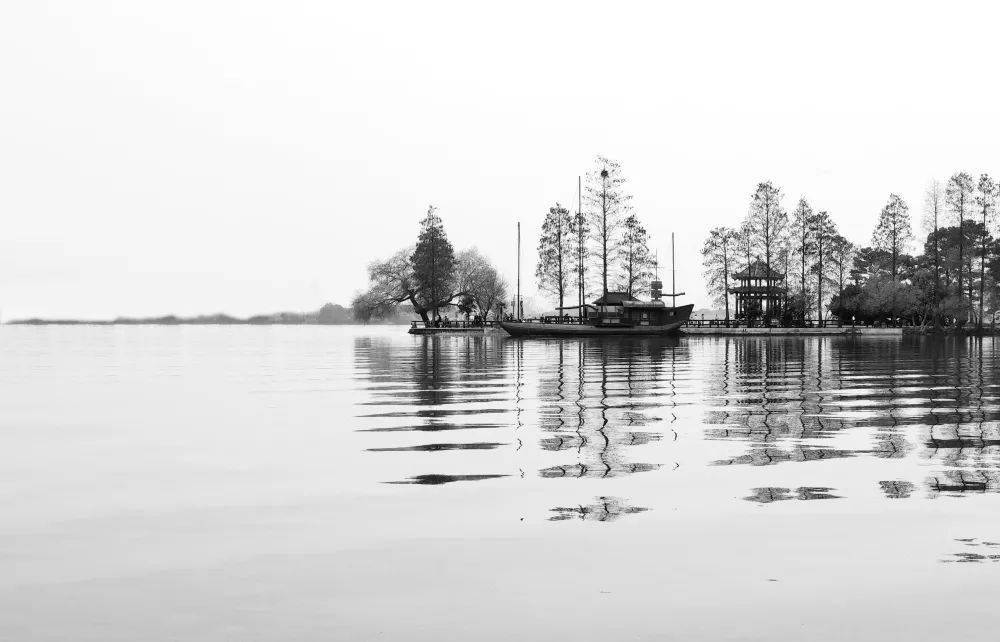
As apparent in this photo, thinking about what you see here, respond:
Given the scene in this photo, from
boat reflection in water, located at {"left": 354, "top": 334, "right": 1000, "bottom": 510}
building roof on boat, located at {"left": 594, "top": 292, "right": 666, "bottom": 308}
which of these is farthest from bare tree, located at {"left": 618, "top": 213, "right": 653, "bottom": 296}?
boat reflection in water, located at {"left": 354, "top": 334, "right": 1000, "bottom": 510}

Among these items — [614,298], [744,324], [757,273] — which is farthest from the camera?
→ [757,273]

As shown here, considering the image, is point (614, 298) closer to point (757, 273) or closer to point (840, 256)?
point (757, 273)

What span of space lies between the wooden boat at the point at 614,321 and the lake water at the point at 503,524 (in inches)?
2632

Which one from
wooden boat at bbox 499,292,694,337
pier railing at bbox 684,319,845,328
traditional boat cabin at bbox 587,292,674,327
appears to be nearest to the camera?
wooden boat at bbox 499,292,694,337

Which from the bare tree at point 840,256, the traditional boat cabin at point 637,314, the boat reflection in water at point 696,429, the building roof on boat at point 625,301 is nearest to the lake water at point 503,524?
the boat reflection in water at point 696,429

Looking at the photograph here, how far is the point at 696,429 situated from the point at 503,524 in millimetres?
7547

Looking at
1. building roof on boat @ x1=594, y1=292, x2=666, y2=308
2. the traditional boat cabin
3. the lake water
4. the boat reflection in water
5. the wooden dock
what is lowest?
the lake water

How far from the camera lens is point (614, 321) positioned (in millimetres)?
90625

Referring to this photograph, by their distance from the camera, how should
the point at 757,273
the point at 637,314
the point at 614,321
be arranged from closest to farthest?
the point at 614,321 < the point at 637,314 < the point at 757,273

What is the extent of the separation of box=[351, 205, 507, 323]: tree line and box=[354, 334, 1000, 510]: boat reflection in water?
88.7m

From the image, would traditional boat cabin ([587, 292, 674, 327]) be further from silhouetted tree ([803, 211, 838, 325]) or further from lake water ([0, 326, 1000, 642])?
lake water ([0, 326, 1000, 642])

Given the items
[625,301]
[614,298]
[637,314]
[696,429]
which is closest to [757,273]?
[614,298]

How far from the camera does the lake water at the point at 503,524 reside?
5.70m

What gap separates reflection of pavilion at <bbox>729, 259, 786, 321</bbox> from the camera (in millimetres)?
104375
